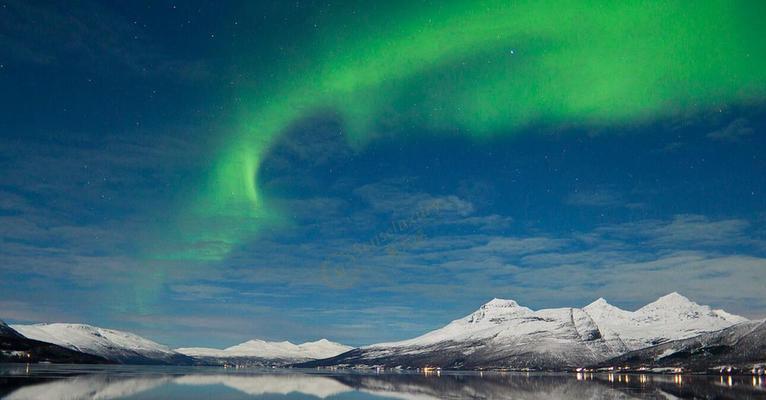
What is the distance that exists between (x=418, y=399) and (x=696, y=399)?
177 feet

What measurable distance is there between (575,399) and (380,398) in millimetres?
36935

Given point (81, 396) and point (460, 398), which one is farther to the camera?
point (460, 398)

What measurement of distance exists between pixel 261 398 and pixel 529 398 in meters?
50.2

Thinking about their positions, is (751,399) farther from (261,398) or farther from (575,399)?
→ (261,398)

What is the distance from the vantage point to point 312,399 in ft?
365

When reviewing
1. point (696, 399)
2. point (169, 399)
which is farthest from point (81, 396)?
point (696, 399)

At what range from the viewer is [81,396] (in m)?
105

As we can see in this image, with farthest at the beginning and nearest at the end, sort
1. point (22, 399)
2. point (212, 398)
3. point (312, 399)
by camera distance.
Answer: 1. point (312, 399)
2. point (212, 398)
3. point (22, 399)

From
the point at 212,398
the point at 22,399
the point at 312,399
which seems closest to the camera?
the point at 22,399

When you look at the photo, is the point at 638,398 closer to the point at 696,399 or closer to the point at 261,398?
the point at 696,399

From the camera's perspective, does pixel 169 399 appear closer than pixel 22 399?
No

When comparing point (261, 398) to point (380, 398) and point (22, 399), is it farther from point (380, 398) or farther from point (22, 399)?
point (22, 399)

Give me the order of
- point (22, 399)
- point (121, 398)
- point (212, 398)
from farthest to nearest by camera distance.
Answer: point (212, 398) < point (121, 398) < point (22, 399)

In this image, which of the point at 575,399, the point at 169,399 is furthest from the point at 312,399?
the point at 575,399
